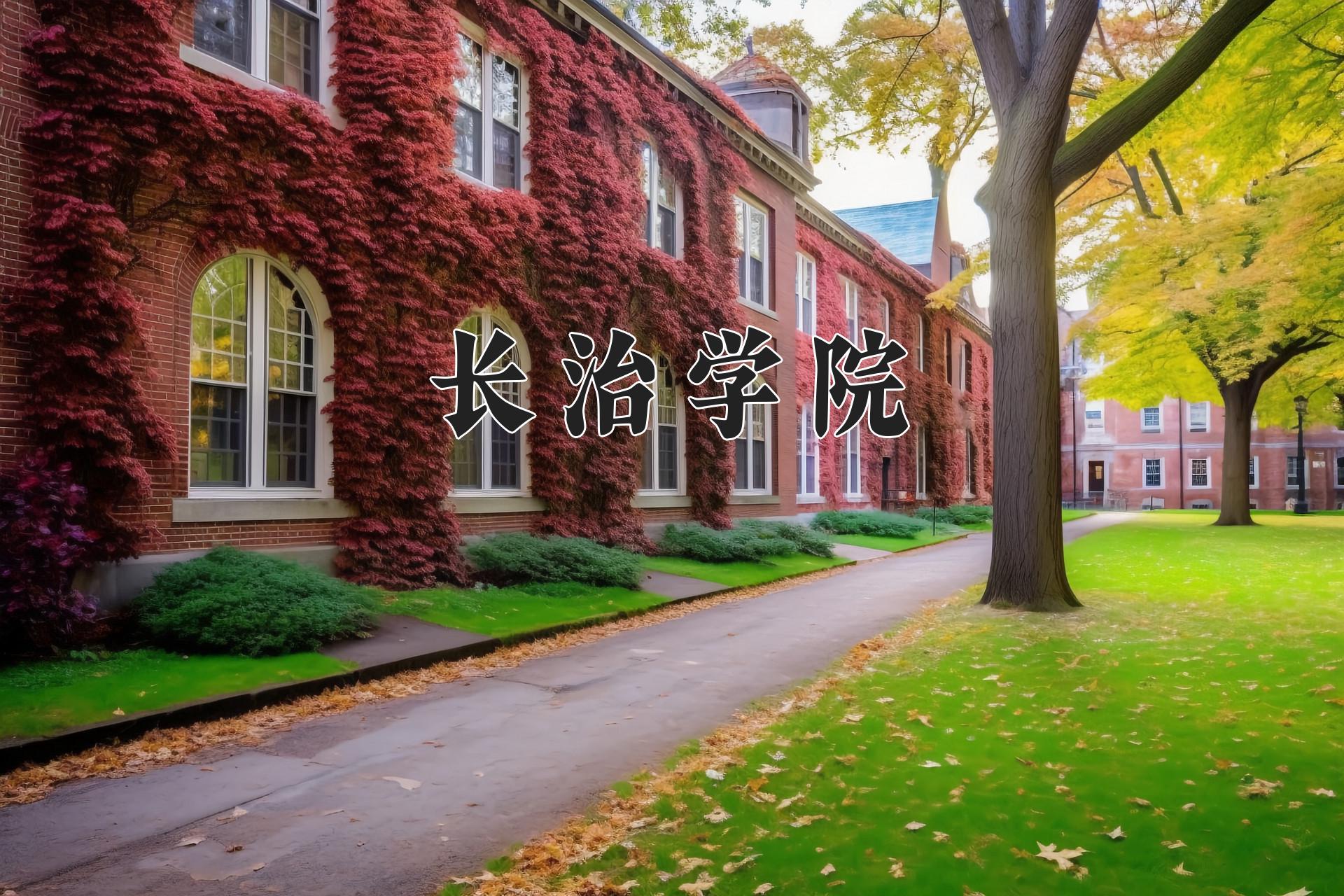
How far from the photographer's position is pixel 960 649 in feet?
28.0

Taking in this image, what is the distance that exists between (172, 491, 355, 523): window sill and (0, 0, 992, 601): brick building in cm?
3

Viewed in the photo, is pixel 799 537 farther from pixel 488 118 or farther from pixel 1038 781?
pixel 1038 781

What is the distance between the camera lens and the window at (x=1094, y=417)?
60125 mm

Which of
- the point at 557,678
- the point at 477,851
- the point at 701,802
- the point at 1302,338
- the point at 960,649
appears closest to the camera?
the point at 477,851

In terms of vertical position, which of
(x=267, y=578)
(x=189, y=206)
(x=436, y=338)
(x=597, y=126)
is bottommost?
(x=267, y=578)

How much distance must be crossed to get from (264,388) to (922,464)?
29113 millimetres

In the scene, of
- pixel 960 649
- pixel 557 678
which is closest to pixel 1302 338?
pixel 960 649

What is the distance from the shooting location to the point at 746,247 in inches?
866

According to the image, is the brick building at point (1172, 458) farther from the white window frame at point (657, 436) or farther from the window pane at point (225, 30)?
the window pane at point (225, 30)

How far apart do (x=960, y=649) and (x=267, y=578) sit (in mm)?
6329

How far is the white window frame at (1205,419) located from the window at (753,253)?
44.6 metres

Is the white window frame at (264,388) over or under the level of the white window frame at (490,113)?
under

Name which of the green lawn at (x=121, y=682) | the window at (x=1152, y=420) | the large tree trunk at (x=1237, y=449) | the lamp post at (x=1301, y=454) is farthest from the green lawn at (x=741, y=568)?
the window at (x=1152, y=420)

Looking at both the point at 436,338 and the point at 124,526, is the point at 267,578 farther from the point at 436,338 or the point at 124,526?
the point at 436,338
